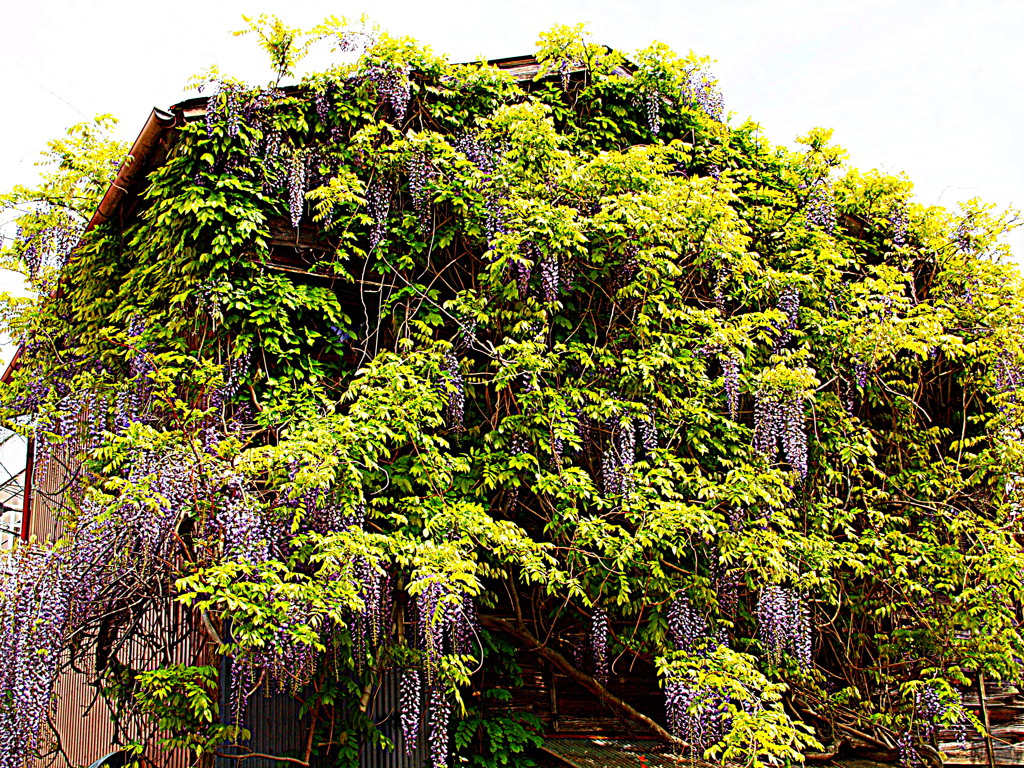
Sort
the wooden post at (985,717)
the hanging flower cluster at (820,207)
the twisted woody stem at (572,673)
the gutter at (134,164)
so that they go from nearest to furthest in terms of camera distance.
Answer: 1. the gutter at (134,164)
2. the twisted woody stem at (572,673)
3. the wooden post at (985,717)
4. the hanging flower cluster at (820,207)

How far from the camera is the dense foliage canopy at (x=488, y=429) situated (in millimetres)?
3867

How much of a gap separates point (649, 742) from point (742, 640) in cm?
85

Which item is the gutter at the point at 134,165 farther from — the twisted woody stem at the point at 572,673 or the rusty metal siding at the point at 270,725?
the twisted woody stem at the point at 572,673

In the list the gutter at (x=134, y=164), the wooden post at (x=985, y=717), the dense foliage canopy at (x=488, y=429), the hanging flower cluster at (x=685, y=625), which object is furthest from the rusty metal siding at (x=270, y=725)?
the wooden post at (x=985, y=717)

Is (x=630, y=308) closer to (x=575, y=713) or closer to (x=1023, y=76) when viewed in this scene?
(x=575, y=713)

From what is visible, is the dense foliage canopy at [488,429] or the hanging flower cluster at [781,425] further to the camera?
the hanging flower cluster at [781,425]

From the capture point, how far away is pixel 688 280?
5484 mm

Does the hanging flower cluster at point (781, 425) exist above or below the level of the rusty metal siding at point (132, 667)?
above

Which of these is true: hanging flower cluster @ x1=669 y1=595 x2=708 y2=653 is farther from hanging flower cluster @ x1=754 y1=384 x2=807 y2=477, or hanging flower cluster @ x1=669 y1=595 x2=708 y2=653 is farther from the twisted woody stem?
hanging flower cluster @ x1=754 y1=384 x2=807 y2=477

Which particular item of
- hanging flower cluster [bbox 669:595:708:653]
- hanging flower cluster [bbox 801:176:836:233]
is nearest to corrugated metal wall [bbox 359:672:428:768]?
hanging flower cluster [bbox 669:595:708:653]

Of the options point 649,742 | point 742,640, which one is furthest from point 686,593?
point 649,742

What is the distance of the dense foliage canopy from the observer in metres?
3.87

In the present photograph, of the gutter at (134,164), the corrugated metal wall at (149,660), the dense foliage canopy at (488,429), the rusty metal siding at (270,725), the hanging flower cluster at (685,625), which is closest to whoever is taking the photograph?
the dense foliage canopy at (488,429)

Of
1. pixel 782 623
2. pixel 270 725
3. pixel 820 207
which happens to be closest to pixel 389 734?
pixel 270 725
